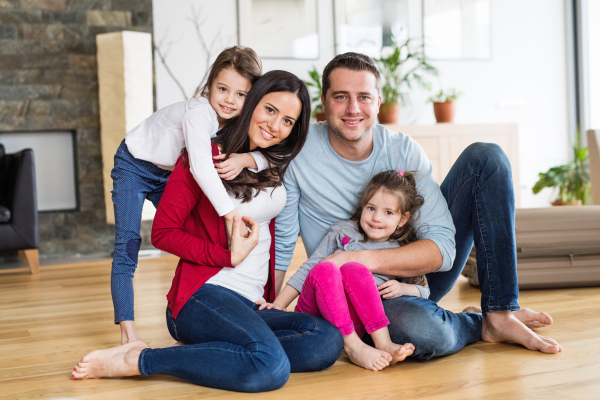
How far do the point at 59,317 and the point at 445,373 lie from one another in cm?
163

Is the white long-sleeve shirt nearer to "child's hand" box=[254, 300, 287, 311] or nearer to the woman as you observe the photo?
the woman

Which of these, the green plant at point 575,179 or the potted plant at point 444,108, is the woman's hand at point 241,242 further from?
the green plant at point 575,179

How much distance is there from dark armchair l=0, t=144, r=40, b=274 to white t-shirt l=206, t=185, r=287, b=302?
7.84 ft

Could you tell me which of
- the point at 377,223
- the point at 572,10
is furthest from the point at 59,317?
the point at 572,10

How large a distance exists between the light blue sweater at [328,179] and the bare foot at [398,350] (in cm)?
43

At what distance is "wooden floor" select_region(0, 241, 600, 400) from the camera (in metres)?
1.43

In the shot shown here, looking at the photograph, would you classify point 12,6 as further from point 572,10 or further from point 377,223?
point 572,10

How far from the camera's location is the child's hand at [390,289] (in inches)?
67.2

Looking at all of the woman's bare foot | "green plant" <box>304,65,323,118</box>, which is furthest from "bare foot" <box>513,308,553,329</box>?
"green plant" <box>304,65,323,118</box>

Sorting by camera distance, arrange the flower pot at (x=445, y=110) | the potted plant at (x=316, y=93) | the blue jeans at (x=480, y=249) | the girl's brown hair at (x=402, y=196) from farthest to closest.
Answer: the flower pot at (x=445, y=110) → the potted plant at (x=316, y=93) → the girl's brown hair at (x=402, y=196) → the blue jeans at (x=480, y=249)

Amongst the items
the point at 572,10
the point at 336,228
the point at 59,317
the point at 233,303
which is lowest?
the point at 59,317

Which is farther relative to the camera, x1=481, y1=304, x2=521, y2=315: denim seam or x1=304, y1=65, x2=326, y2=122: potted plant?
x1=304, y1=65, x2=326, y2=122: potted plant

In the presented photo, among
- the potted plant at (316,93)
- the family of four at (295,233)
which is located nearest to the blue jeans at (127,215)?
the family of four at (295,233)

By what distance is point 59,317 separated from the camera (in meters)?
2.39
